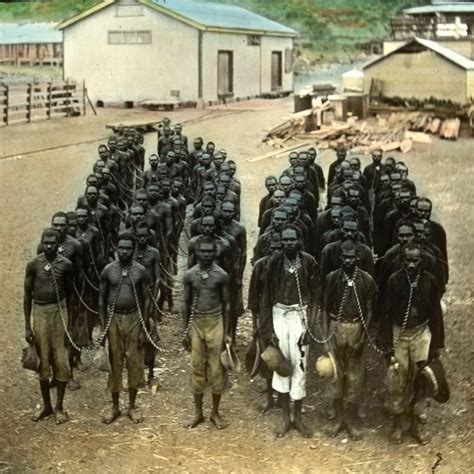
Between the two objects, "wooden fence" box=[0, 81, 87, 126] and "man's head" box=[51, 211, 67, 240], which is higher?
"wooden fence" box=[0, 81, 87, 126]

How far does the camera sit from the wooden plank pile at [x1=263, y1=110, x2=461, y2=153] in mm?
12664

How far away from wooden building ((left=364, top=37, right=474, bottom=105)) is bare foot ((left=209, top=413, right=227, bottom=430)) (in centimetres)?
722

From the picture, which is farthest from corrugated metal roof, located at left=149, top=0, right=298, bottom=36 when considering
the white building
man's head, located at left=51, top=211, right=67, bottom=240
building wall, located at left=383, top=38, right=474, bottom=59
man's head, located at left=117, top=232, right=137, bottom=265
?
man's head, located at left=117, top=232, right=137, bottom=265

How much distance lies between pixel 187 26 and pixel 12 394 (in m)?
10.8

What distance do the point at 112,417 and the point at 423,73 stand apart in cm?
901

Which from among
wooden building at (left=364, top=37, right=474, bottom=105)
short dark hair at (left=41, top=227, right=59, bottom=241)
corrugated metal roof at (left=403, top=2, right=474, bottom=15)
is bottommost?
short dark hair at (left=41, top=227, right=59, bottom=241)

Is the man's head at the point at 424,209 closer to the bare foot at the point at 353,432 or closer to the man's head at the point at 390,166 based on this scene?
the bare foot at the point at 353,432

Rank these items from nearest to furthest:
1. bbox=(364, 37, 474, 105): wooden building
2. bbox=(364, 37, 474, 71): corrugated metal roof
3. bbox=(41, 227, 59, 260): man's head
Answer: bbox=(41, 227, 59, 260): man's head → bbox=(364, 37, 474, 71): corrugated metal roof → bbox=(364, 37, 474, 105): wooden building

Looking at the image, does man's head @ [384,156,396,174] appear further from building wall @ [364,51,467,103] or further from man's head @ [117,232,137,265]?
man's head @ [117,232,137,265]

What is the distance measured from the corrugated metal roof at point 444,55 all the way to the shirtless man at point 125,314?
21.5ft

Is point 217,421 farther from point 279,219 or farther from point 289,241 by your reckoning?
point 279,219

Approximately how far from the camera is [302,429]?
4695 millimetres

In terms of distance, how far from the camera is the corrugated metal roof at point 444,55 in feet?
34.1

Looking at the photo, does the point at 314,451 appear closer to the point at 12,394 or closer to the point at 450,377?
the point at 450,377
